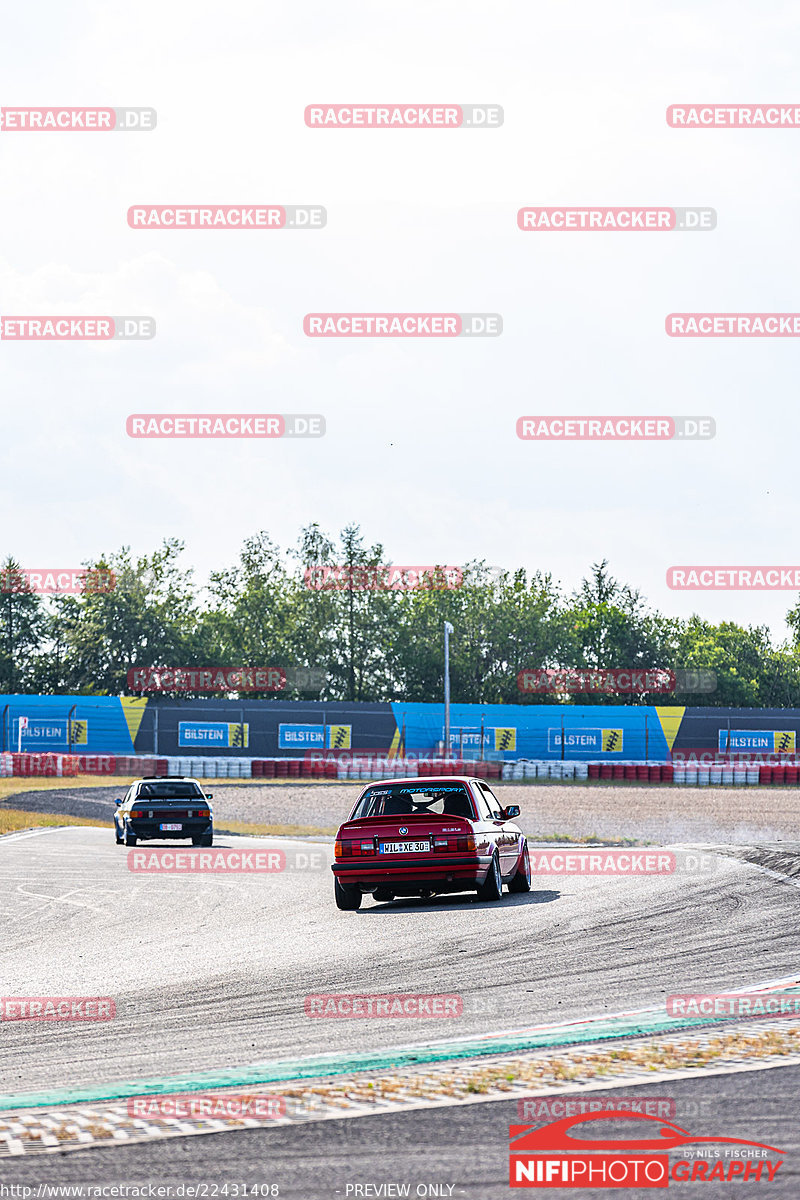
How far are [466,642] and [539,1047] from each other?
86263mm

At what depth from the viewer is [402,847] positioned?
1426 centimetres

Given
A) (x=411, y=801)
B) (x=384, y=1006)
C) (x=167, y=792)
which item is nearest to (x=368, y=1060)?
(x=384, y=1006)

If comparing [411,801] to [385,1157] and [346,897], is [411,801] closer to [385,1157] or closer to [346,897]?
[346,897]

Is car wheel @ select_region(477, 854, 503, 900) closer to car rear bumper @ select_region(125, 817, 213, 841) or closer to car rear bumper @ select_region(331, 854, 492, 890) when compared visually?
car rear bumper @ select_region(331, 854, 492, 890)

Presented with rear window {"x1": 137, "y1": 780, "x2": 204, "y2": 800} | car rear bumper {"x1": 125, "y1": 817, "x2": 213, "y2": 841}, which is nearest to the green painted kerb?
car rear bumper {"x1": 125, "y1": 817, "x2": 213, "y2": 841}

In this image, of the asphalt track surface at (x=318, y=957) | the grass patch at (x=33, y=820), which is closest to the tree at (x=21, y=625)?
the grass patch at (x=33, y=820)

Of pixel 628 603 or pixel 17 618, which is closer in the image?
pixel 17 618

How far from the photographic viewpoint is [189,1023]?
26.8 ft

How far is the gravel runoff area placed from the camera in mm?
28266

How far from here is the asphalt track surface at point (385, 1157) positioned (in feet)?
15.5

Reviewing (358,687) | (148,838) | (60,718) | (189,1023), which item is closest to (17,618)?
(358,687)

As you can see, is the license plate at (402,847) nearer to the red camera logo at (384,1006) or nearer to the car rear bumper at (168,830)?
the red camera logo at (384,1006)

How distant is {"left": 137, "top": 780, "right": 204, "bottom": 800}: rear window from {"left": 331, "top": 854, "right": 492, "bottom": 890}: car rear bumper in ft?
36.7

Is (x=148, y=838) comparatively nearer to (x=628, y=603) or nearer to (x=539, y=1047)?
(x=539, y=1047)
